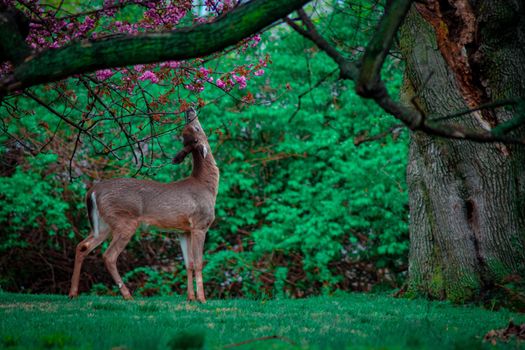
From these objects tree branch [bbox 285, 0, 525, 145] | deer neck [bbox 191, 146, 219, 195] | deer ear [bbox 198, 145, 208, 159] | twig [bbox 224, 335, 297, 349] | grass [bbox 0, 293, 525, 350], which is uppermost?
deer ear [bbox 198, 145, 208, 159]

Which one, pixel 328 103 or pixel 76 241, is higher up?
pixel 328 103

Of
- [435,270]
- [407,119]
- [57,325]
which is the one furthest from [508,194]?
[57,325]

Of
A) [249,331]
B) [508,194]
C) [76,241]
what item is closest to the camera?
[249,331]

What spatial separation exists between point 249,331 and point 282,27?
1169 centimetres

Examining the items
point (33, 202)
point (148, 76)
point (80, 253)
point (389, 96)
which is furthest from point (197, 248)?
point (389, 96)

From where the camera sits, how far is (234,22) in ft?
15.1

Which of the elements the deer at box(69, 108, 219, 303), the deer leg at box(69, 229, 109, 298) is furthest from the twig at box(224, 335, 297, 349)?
the deer leg at box(69, 229, 109, 298)

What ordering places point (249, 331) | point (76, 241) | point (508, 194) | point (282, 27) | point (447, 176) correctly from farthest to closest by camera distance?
1. point (282, 27)
2. point (76, 241)
3. point (447, 176)
4. point (508, 194)
5. point (249, 331)

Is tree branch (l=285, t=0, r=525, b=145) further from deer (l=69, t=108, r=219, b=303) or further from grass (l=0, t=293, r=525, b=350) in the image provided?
deer (l=69, t=108, r=219, b=303)

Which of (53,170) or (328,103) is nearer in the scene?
(53,170)

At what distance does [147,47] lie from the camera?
14.9ft

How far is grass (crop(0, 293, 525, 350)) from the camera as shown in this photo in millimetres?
4520

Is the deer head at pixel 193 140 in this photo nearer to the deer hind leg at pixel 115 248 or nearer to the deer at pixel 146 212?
the deer at pixel 146 212

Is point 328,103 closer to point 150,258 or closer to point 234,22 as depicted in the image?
point 150,258
